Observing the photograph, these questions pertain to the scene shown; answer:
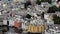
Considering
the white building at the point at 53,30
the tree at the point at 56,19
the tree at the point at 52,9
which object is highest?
the tree at the point at 52,9

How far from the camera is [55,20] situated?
29.1 feet

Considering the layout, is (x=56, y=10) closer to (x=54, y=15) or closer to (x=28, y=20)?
(x=54, y=15)

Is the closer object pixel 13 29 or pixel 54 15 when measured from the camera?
pixel 13 29

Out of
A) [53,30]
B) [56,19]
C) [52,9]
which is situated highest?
[52,9]

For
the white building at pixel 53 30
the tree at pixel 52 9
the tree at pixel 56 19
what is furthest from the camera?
the tree at pixel 52 9

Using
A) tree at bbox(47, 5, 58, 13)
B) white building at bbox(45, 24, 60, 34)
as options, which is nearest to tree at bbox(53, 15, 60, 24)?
white building at bbox(45, 24, 60, 34)

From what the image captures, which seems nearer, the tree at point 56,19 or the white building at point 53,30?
the white building at point 53,30

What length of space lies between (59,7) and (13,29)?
2.43 meters

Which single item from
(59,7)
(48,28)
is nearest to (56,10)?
(59,7)

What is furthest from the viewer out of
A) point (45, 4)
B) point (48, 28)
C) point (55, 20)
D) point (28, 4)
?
point (28, 4)

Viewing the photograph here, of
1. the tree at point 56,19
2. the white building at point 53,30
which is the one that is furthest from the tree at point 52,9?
the white building at point 53,30

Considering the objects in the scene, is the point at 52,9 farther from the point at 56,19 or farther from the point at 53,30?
the point at 53,30

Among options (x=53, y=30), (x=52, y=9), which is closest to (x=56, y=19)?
(x=53, y=30)

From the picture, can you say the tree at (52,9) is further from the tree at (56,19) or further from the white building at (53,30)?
the white building at (53,30)
